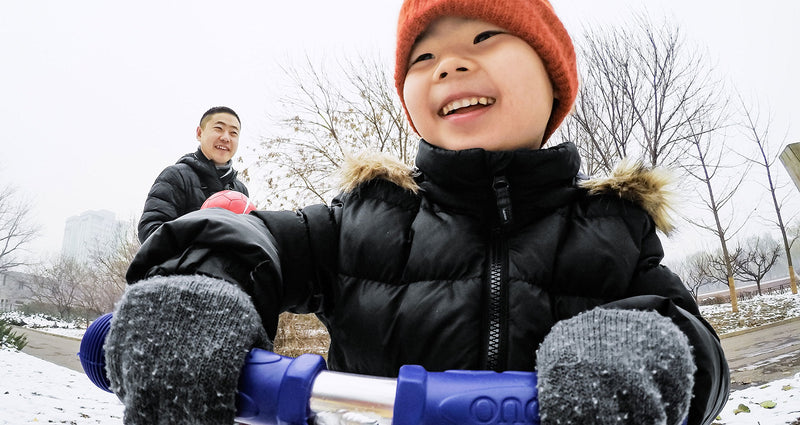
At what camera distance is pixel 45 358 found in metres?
9.66

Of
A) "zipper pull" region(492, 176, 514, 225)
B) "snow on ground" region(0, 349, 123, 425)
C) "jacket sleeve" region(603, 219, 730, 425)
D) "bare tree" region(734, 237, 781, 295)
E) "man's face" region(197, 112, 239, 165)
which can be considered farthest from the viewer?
"bare tree" region(734, 237, 781, 295)

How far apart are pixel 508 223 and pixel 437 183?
0.64 feet

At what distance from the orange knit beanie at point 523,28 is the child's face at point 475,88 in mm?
22

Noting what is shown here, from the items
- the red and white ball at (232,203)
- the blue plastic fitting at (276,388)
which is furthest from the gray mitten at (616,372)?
the red and white ball at (232,203)

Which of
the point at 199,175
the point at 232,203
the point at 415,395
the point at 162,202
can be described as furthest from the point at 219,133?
the point at 415,395

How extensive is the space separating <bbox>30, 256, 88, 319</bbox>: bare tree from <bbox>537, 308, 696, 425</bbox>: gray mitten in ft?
84.4

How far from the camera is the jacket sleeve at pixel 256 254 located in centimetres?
67

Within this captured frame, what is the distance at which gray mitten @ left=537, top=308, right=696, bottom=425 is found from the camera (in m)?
0.49

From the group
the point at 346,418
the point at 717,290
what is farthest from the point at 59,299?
the point at 717,290

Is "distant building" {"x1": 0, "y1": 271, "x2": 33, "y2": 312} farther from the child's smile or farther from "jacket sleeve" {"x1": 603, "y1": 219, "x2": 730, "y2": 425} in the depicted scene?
"jacket sleeve" {"x1": 603, "y1": 219, "x2": 730, "y2": 425}

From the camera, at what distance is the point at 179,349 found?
0.53 meters

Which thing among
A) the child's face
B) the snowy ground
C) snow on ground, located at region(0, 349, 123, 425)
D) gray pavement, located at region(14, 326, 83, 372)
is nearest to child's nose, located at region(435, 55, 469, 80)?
the child's face

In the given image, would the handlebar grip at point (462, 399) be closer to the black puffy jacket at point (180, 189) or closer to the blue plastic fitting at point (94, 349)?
the blue plastic fitting at point (94, 349)

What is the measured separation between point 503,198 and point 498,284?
0.60ft
